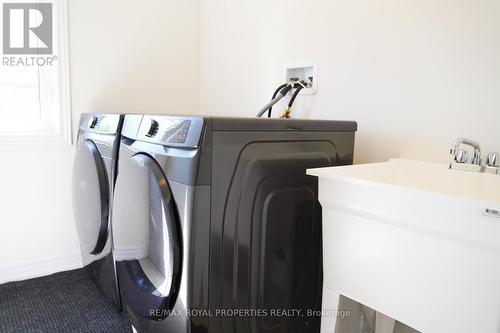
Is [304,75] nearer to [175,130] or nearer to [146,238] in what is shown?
[175,130]

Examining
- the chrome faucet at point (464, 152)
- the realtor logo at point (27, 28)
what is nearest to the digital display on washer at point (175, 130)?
the chrome faucet at point (464, 152)

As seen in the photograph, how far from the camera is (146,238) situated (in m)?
1.09

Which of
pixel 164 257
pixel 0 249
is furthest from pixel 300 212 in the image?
pixel 0 249

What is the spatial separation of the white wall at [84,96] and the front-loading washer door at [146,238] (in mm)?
951

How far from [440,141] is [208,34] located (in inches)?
65.8

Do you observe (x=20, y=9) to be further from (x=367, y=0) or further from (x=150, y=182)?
(x=367, y=0)

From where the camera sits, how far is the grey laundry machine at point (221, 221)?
935mm

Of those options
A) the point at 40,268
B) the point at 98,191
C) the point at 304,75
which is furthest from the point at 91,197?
the point at 304,75

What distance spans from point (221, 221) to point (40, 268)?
5.13 ft

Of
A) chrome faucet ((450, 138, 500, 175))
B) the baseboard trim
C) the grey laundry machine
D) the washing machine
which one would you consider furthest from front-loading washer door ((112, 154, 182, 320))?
the baseboard trim

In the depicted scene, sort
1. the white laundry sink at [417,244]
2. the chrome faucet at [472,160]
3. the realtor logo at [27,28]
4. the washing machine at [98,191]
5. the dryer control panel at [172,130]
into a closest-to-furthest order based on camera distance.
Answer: the white laundry sink at [417,244] < the dryer control panel at [172,130] < the chrome faucet at [472,160] < the washing machine at [98,191] < the realtor logo at [27,28]

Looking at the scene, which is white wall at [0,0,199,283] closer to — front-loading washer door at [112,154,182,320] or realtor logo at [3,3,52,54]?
realtor logo at [3,3,52,54]

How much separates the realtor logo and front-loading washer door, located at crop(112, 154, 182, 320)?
1.18m

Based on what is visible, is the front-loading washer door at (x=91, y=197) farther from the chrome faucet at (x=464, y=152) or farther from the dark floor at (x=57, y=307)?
the chrome faucet at (x=464, y=152)
